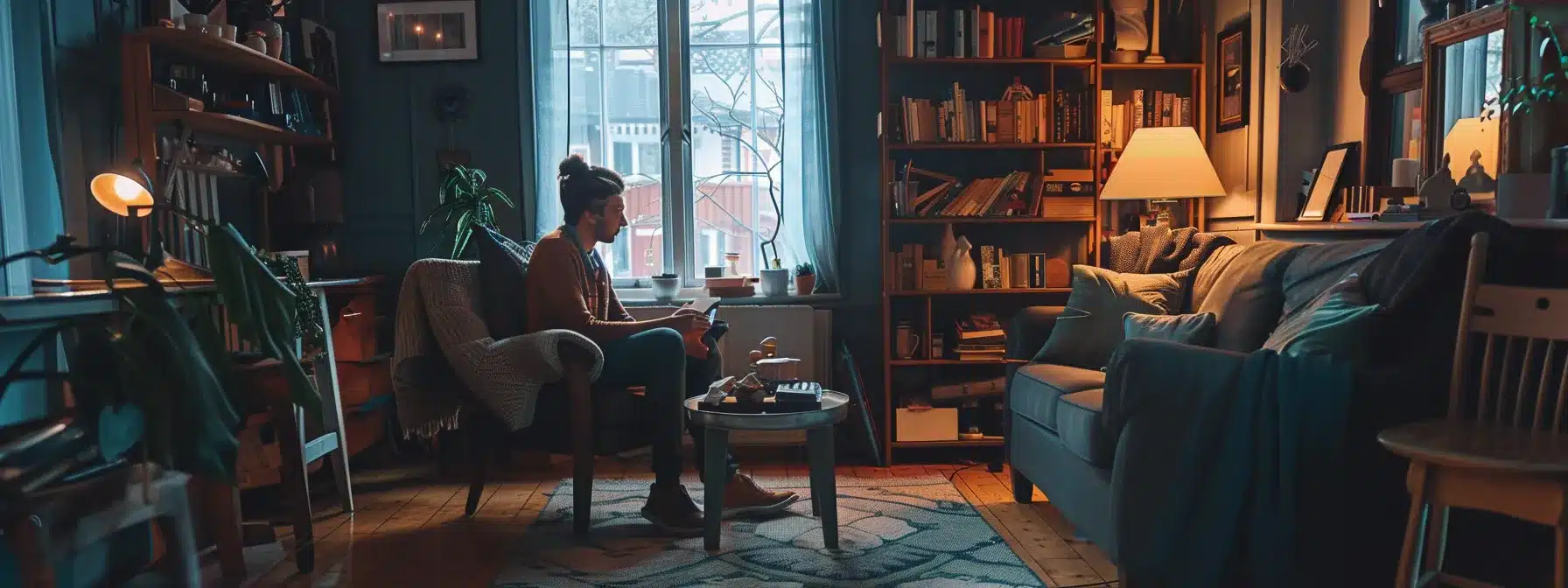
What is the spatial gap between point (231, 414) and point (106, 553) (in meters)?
0.92

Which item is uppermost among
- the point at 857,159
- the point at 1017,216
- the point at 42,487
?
the point at 857,159

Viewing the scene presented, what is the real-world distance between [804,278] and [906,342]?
536 mm

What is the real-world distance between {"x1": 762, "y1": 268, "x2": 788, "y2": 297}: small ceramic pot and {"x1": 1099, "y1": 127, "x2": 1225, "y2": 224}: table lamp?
Answer: 4.66 ft

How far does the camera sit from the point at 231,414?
1.80 meters

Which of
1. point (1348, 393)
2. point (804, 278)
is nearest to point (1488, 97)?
point (1348, 393)

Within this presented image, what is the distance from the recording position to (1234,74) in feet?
13.0

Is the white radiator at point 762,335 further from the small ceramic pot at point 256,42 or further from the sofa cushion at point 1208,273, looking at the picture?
the small ceramic pot at point 256,42

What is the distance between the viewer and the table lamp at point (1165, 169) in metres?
3.66

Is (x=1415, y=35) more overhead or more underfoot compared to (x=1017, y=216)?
more overhead

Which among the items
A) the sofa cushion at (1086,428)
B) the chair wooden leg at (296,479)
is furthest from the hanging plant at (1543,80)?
the chair wooden leg at (296,479)

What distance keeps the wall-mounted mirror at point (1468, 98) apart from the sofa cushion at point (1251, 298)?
0.47m

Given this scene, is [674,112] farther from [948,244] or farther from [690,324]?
[690,324]

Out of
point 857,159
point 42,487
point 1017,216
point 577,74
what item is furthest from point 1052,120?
point 42,487

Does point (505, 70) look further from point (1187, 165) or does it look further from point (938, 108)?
point (1187, 165)
